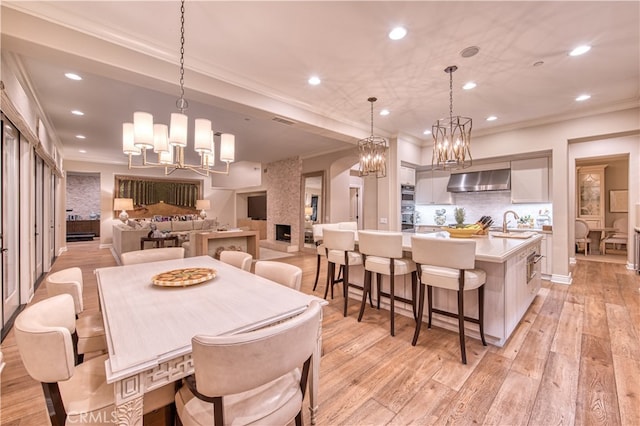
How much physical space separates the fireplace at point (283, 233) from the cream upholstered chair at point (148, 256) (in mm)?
5346

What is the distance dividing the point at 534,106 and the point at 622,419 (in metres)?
4.14

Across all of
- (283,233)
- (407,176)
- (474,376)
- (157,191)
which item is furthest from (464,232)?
(157,191)

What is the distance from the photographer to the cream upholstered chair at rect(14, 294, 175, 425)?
0.96 metres

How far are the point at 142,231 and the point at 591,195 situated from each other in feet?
39.3

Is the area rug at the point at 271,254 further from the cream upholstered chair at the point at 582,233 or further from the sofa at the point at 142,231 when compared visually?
the cream upholstered chair at the point at 582,233

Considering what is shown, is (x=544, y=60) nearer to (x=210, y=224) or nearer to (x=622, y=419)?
(x=622, y=419)

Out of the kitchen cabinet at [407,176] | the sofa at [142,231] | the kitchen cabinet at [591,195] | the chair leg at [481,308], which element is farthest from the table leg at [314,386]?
the kitchen cabinet at [591,195]

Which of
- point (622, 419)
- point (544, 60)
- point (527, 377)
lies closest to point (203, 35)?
point (544, 60)

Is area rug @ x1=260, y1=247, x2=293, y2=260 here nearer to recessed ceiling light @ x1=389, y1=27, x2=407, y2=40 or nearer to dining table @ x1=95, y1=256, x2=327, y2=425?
dining table @ x1=95, y1=256, x2=327, y2=425

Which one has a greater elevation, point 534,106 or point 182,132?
point 534,106

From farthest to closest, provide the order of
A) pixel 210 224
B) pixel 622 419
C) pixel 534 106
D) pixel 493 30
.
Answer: pixel 210 224, pixel 534 106, pixel 493 30, pixel 622 419

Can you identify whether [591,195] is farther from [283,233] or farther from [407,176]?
[283,233]

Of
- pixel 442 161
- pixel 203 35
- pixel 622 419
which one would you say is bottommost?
pixel 622 419

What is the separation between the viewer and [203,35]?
7.86 feet
